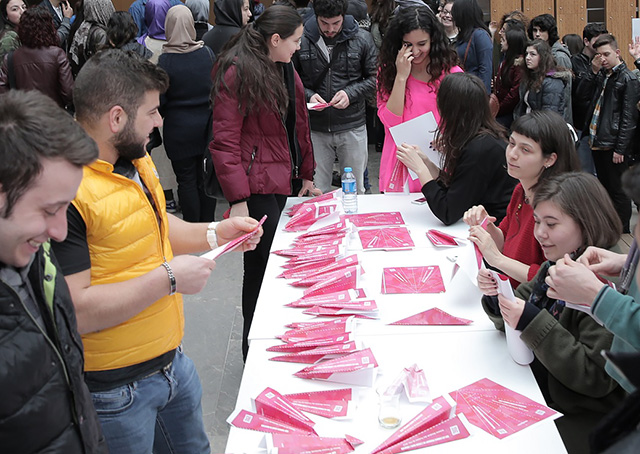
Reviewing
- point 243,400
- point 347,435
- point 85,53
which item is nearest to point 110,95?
point 243,400

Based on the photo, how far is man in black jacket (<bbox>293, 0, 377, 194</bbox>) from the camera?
4613 millimetres

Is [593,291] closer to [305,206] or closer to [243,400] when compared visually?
[243,400]

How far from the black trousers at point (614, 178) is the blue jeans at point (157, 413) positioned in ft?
12.9

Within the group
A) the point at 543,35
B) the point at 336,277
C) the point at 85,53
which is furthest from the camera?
the point at 543,35

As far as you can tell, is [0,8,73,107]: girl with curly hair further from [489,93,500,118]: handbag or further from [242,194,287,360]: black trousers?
[489,93,500,118]: handbag

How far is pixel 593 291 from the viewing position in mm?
1621

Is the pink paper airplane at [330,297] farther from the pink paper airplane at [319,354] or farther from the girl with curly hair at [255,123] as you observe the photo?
the girl with curly hair at [255,123]

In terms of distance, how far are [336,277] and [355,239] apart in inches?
20.6

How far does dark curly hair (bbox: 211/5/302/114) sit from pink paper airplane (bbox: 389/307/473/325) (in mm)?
1336

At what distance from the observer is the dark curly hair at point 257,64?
118 inches

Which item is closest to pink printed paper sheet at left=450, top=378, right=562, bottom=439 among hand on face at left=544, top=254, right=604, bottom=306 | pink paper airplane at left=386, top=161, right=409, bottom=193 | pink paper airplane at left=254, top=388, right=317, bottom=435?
hand on face at left=544, top=254, right=604, bottom=306

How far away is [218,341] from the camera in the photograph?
3684 mm

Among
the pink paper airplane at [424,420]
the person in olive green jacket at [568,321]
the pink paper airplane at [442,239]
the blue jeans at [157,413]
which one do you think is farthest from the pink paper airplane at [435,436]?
the pink paper airplane at [442,239]

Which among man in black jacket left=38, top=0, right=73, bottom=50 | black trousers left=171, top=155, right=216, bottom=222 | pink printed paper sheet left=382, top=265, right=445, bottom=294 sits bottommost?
black trousers left=171, top=155, right=216, bottom=222
